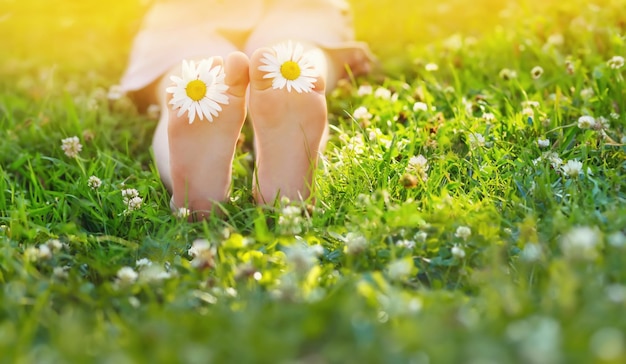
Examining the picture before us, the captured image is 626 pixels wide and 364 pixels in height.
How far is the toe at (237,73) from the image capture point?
74.9 inches

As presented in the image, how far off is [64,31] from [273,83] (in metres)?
2.26

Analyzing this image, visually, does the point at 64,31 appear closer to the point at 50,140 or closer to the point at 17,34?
the point at 17,34

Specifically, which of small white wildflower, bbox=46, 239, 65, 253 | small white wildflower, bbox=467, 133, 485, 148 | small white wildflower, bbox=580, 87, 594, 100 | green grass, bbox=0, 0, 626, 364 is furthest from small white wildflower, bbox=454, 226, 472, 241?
small white wildflower, bbox=580, 87, 594, 100

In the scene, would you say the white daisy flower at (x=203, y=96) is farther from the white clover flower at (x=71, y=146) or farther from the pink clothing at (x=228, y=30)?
the pink clothing at (x=228, y=30)

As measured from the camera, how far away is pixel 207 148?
6.36ft

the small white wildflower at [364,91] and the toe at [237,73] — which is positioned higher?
the toe at [237,73]

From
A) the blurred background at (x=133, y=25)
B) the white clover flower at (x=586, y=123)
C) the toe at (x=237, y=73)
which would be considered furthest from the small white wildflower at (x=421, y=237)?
the blurred background at (x=133, y=25)

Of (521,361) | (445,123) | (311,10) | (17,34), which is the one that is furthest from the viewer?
(17,34)

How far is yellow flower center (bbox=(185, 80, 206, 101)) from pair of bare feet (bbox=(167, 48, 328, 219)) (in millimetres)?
53

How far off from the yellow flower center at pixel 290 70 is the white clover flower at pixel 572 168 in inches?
26.8

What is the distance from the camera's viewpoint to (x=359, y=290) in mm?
1401

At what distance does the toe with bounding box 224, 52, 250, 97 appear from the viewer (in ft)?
6.24

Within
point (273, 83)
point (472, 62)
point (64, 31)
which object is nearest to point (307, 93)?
point (273, 83)

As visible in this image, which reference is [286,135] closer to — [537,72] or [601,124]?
[601,124]
